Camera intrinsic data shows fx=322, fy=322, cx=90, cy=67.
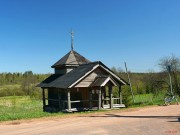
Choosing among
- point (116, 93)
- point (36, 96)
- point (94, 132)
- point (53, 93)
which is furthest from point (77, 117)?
point (36, 96)

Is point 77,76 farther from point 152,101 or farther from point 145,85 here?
point 145,85

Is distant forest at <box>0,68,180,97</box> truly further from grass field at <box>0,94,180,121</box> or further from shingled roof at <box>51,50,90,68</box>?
shingled roof at <box>51,50,90,68</box>

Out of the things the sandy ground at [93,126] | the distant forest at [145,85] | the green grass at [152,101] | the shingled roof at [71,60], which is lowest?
the sandy ground at [93,126]

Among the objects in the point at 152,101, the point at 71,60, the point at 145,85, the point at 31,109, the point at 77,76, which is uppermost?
the point at 71,60

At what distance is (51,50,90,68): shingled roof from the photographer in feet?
116

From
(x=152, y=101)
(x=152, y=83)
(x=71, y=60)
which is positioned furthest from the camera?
(x=152, y=83)

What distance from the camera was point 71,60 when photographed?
117 feet

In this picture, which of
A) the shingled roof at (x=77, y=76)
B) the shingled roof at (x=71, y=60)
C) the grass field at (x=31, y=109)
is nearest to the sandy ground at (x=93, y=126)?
the grass field at (x=31, y=109)

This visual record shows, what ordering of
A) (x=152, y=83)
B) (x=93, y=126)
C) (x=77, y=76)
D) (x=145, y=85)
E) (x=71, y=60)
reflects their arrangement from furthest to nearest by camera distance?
(x=145, y=85) < (x=152, y=83) < (x=71, y=60) < (x=77, y=76) < (x=93, y=126)

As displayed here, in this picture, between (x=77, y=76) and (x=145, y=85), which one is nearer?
(x=77, y=76)

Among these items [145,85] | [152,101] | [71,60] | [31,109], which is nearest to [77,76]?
[71,60]

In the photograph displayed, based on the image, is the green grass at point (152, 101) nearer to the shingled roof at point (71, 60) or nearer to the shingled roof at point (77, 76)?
the shingled roof at point (77, 76)

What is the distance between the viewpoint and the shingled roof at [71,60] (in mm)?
35222

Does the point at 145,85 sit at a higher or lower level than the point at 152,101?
higher
